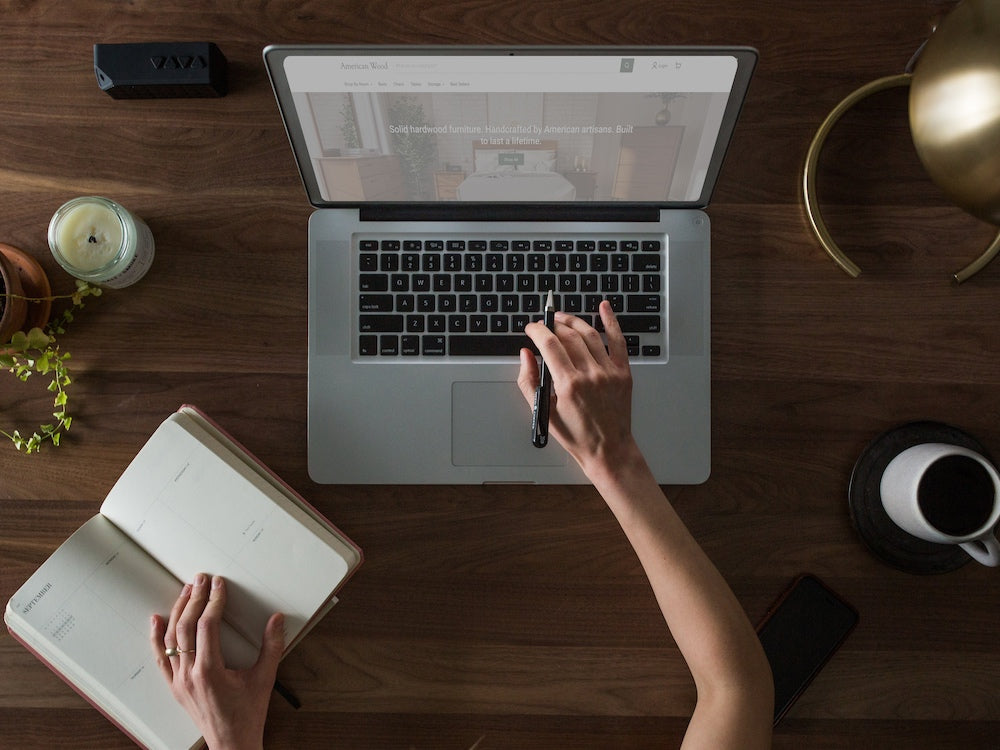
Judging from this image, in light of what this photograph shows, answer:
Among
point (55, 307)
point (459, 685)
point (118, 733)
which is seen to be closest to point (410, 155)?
point (55, 307)

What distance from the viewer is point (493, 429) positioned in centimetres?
77

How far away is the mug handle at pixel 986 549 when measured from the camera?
0.66m

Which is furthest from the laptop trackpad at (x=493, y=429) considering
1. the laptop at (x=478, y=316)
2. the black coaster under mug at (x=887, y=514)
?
the black coaster under mug at (x=887, y=514)

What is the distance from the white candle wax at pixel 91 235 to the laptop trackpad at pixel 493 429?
1.31 ft

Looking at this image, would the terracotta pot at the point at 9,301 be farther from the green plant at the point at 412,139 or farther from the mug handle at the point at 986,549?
the mug handle at the point at 986,549

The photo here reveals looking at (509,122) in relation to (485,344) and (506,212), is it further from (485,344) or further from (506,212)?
(485,344)

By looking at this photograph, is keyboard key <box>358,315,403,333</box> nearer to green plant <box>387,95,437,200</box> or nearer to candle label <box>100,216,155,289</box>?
green plant <box>387,95,437,200</box>

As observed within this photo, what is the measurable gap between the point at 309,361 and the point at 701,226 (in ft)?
1.50

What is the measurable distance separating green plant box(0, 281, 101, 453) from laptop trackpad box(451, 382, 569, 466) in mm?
423

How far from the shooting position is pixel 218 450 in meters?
0.73

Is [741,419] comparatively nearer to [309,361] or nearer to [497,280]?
[497,280]

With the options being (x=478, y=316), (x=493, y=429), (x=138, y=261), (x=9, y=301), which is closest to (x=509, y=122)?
(x=478, y=316)

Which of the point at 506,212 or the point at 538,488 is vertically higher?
the point at 506,212

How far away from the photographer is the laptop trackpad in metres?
0.77
